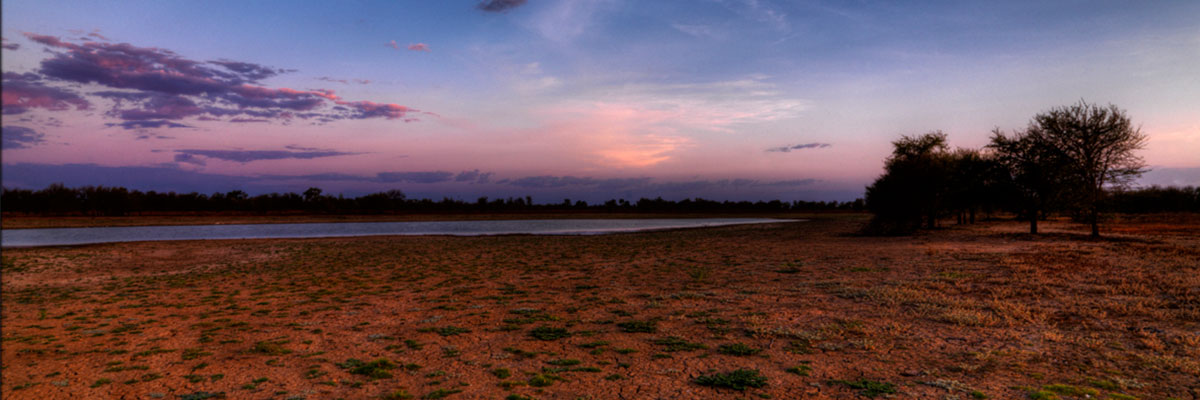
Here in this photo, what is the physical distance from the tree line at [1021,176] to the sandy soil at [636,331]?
349 inches

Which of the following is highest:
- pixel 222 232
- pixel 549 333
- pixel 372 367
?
pixel 222 232

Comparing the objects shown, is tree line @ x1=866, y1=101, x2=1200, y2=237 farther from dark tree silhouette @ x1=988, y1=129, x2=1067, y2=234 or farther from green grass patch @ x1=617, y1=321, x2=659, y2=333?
green grass patch @ x1=617, y1=321, x2=659, y2=333

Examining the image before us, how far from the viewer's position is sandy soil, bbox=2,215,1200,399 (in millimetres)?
8977

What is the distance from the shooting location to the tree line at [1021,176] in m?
30.3

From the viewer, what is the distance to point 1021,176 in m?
36.8

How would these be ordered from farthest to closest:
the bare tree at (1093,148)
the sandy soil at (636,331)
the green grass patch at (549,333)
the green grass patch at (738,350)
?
the bare tree at (1093,148) < the green grass patch at (549,333) < the green grass patch at (738,350) < the sandy soil at (636,331)

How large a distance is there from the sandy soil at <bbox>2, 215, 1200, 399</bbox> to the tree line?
8.87 metres

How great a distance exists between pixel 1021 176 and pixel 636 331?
36.9 m

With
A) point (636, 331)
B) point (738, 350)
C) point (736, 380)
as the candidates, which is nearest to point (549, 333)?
point (636, 331)

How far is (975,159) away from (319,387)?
177 feet

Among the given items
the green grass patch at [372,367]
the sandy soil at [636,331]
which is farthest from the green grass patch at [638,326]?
the green grass patch at [372,367]

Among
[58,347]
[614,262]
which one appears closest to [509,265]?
[614,262]

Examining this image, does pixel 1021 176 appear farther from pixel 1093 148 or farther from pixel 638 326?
pixel 638 326

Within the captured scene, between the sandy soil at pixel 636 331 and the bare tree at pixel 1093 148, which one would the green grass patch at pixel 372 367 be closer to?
the sandy soil at pixel 636 331
